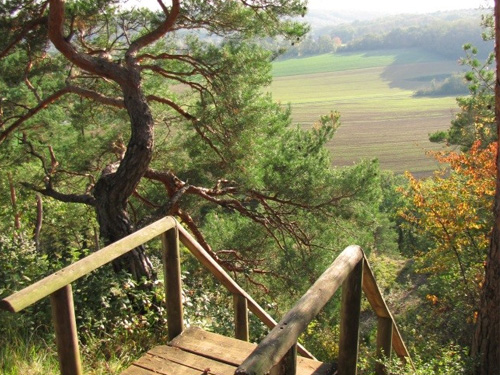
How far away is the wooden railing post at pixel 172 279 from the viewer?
276cm

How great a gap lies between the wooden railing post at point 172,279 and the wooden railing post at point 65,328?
2.44 feet

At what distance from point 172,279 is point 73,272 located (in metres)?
0.87

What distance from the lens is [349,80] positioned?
109 m

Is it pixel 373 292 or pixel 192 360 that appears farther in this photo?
pixel 192 360

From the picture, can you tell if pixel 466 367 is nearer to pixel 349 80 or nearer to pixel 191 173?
pixel 191 173

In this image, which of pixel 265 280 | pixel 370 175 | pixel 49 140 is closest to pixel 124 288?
pixel 265 280

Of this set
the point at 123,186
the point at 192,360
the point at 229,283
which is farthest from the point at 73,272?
the point at 123,186

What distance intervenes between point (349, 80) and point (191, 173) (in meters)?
104

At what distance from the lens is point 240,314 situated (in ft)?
11.4

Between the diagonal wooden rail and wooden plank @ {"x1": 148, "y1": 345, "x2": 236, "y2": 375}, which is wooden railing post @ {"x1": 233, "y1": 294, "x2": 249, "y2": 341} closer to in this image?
the diagonal wooden rail

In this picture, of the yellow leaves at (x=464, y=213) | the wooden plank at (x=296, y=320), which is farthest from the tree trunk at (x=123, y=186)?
the yellow leaves at (x=464, y=213)

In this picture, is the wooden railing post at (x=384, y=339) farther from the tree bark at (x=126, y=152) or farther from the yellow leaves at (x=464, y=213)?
the yellow leaves at (x=464, y=213)

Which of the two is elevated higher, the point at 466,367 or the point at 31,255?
the point at 31,255

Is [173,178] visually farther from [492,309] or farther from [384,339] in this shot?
[384,339]
